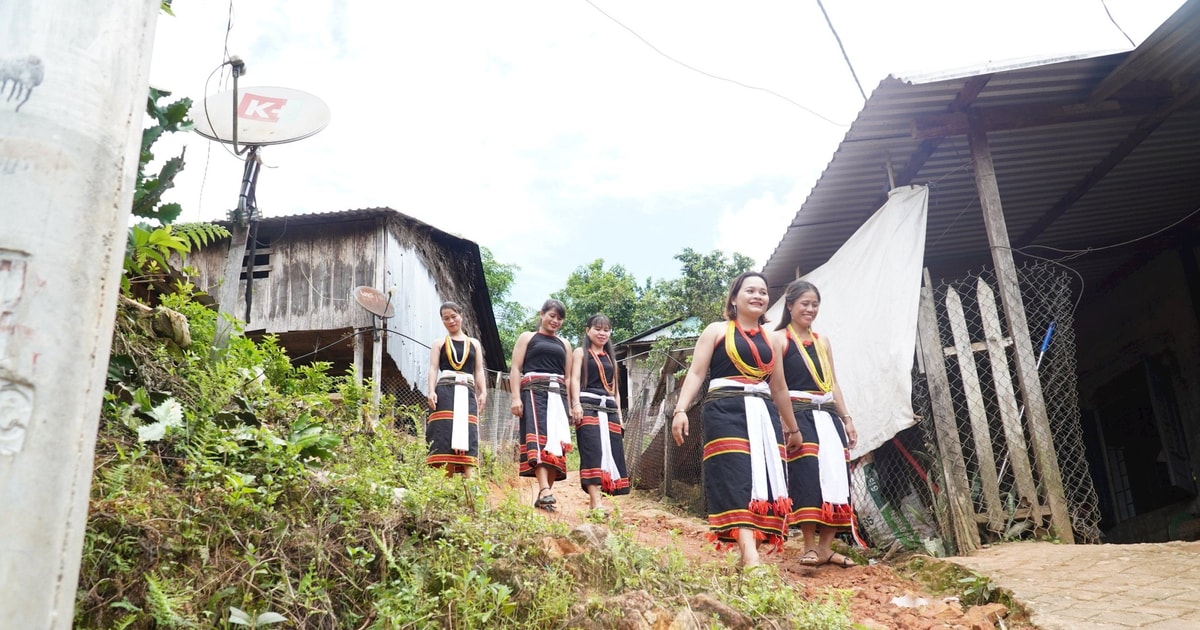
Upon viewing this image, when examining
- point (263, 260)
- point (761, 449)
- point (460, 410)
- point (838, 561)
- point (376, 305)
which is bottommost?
point (838, 561)

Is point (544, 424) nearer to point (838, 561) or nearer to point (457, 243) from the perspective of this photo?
point (838, 561)

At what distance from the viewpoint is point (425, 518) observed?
3531mm

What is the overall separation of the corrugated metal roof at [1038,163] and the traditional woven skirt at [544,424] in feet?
9.53

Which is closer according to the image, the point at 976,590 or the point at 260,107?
the point at 976,590

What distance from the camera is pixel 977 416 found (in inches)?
237

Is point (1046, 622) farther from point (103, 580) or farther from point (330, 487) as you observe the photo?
point (103, 580)

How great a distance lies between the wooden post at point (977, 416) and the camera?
5.77 metres

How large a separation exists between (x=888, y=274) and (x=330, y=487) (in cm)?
476

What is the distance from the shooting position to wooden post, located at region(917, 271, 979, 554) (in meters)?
5.65

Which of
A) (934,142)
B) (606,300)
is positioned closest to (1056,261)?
(934,142)

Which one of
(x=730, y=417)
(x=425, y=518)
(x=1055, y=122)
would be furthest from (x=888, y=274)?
(x=425, y=518)

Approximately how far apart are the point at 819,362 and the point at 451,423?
123 inches

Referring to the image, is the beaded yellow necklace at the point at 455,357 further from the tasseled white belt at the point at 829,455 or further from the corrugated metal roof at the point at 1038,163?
the corrugated metal roof at the point at 1038,163

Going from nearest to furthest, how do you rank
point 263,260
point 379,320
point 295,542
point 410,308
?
point 295,542 < point 379,320 < point 263,260 < point 410,308
